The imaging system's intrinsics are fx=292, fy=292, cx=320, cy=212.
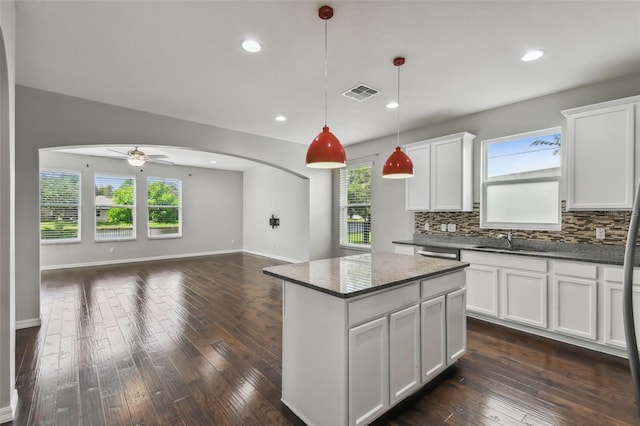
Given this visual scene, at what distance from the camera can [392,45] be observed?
8.61 feet

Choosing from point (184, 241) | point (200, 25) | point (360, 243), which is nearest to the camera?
point (200, 25)

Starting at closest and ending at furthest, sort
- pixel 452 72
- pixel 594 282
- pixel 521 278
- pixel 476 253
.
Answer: pixel 594 282, pixel 452 72, pixel 521 278, pixel 476 253

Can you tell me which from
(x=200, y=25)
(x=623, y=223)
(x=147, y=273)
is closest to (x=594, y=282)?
(x=623, y=223)

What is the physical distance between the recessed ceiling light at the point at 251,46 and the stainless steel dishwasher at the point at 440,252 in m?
3.32

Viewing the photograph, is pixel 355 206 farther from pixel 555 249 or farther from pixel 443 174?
pixel 555 249

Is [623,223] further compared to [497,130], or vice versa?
[497,130]

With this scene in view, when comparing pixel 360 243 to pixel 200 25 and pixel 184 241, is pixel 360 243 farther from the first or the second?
pixel 184 241

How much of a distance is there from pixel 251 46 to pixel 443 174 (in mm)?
3200

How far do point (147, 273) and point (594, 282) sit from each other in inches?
303

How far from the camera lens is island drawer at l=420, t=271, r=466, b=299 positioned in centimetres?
230

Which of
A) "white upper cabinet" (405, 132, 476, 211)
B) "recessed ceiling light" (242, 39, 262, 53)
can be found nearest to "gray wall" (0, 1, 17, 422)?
"recessed ceiling light" (242, 39, 262, 53)

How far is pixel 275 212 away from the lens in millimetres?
8836

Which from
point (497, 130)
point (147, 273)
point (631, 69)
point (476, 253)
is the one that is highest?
point (631, 69)

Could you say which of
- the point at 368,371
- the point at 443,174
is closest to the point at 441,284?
the point at 368,371
